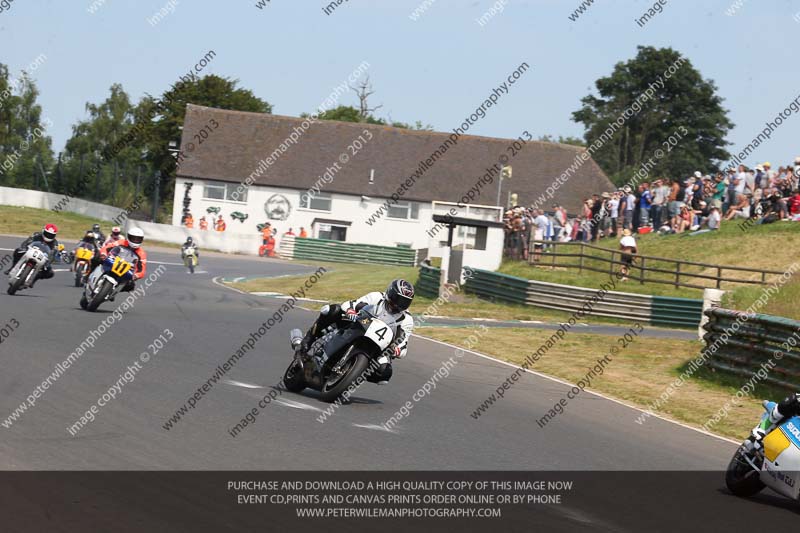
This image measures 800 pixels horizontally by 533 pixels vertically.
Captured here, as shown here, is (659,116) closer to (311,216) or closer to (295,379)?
(311,216)

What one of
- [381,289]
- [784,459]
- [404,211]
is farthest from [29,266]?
[404,211]

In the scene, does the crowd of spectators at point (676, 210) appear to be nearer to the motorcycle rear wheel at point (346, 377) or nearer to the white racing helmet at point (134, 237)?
the white racing helmet at point (134, 237)

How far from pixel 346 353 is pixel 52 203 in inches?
2049

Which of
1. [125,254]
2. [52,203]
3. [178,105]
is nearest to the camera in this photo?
[125,254]

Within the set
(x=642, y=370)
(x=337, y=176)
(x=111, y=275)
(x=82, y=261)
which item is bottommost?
(x=642, y=370)

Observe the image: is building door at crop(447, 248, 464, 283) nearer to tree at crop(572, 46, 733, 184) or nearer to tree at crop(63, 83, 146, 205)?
tree at crop(63, 83, 146, 205)

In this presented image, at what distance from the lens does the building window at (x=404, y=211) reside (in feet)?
212

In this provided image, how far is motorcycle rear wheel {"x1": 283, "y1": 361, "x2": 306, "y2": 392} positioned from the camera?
11.9 metres

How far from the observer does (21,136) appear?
307ft

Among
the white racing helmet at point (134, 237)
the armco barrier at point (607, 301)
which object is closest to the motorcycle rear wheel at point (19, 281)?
the white racing helmet at point (134, 237)

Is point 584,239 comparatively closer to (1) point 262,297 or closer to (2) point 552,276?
(2) point 552,276
